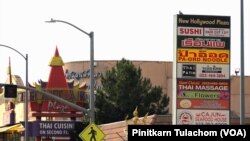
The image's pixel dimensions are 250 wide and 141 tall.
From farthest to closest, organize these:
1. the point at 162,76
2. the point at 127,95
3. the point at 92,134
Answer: the point at 162,76, the point at 127,95, the point at 92,134

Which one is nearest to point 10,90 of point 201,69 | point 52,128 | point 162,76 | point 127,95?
point 201,69

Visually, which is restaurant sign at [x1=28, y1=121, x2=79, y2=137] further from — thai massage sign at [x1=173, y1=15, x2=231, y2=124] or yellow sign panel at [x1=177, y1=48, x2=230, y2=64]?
yellow sign panel at [x1=177, y1=48, x2=230, y2=64]

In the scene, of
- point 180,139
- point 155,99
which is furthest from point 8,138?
point 180,139

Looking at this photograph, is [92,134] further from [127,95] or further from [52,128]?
[127,95]

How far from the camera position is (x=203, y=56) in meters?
43.5

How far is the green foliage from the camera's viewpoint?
8480cm

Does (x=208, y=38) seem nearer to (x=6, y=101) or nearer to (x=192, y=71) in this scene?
(x=192, y=71)

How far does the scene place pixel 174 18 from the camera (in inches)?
1704
